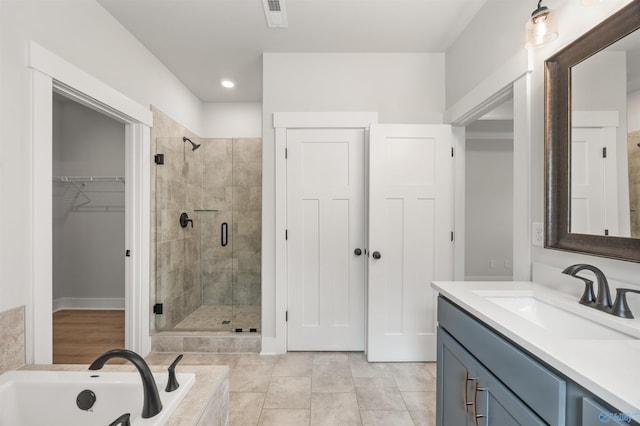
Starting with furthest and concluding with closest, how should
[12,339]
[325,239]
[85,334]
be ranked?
[85,334] → [325,239] → [12,339]

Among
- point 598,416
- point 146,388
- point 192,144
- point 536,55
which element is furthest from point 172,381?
point 192,144

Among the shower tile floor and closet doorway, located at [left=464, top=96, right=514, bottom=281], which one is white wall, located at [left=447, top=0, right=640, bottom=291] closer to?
the shower tile floor

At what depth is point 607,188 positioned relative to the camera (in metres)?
1.10

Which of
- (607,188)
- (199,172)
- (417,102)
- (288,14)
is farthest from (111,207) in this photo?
(607,188)

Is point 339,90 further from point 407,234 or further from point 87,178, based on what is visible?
point 87,178

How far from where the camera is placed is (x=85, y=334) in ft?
9.52

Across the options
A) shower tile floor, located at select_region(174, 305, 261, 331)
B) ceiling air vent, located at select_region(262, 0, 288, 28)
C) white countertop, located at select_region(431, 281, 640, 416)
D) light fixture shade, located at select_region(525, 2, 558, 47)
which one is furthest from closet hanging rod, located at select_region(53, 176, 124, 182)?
light fixture shade, located at select_region(525, 2, 558, 47)

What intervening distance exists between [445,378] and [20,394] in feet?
6.08

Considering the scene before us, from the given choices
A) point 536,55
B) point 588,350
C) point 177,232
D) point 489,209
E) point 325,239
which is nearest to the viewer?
point 588,350

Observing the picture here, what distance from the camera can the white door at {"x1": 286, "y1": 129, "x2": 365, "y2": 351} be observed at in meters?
2.51

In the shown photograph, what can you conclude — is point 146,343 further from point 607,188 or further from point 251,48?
point 607,188

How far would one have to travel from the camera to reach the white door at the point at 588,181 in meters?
1.13

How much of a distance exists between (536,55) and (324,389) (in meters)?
2.41

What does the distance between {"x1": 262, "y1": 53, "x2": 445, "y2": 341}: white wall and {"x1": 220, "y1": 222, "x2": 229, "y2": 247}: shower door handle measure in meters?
0.97
